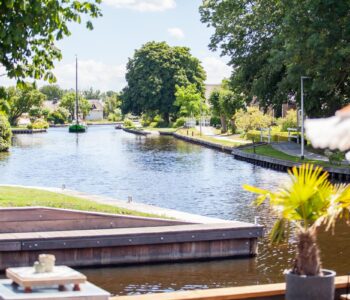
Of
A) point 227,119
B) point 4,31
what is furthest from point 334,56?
point 227,119

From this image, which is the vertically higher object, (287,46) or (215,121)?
(287,46)

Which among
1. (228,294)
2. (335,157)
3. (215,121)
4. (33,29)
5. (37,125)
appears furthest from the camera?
(37,125)

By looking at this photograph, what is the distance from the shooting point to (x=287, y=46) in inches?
2023

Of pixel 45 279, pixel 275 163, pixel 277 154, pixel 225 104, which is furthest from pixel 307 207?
pixel 225 104

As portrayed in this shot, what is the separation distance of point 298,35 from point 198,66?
3823 inches

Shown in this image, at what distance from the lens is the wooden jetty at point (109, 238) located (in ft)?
61.5

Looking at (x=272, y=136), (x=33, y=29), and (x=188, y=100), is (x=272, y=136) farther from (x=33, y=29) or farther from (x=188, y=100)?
(x=33, y=29)

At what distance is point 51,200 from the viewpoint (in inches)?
923

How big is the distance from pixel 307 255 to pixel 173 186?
33397 millimetres

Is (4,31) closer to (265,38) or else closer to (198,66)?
(265,38)

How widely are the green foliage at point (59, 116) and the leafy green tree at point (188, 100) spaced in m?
49.2

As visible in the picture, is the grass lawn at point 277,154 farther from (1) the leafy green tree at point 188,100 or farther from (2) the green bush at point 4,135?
(1) the leafy green tree at point 188,100

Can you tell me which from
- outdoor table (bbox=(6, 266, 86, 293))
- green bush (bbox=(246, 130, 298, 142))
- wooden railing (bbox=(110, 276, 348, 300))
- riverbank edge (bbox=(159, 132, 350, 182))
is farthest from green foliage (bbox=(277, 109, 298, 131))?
outdoor table (bbox=(6, 266, 86, 293))

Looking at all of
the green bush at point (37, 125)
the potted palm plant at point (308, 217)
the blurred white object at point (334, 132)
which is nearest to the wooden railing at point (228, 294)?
the potted palm plant at point (308, 217)
